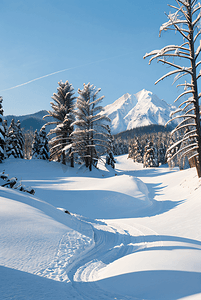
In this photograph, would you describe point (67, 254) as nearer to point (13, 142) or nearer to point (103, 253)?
point (103, 253)

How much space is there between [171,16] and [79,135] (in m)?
13.3

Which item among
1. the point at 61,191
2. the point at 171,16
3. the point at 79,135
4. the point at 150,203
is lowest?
the point at 150,203

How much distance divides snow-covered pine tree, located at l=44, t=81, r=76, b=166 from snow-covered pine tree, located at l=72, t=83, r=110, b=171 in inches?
84.3

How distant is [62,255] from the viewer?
374cm

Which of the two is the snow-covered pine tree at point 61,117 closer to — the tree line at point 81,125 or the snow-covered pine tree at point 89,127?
the tree line at point 81,125

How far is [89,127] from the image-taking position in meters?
20.4

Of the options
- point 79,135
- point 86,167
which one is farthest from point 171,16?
point 86,167

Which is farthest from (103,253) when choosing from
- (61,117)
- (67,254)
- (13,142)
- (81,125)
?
(13,142)

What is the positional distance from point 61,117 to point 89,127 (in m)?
4.46

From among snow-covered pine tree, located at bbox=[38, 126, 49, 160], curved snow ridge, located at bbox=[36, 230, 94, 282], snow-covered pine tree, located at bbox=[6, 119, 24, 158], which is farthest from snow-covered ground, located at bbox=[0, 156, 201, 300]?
snow-covered pine tree, located at bbox=[6, 119, 24, 158]

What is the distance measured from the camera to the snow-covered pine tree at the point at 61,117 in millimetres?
22125

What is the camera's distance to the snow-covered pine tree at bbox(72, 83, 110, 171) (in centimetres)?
1975

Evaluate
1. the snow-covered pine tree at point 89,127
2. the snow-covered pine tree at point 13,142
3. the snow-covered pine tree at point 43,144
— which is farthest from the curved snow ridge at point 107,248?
the snow-covered pine tree at point 13,142

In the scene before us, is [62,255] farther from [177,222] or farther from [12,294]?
[177,222]
